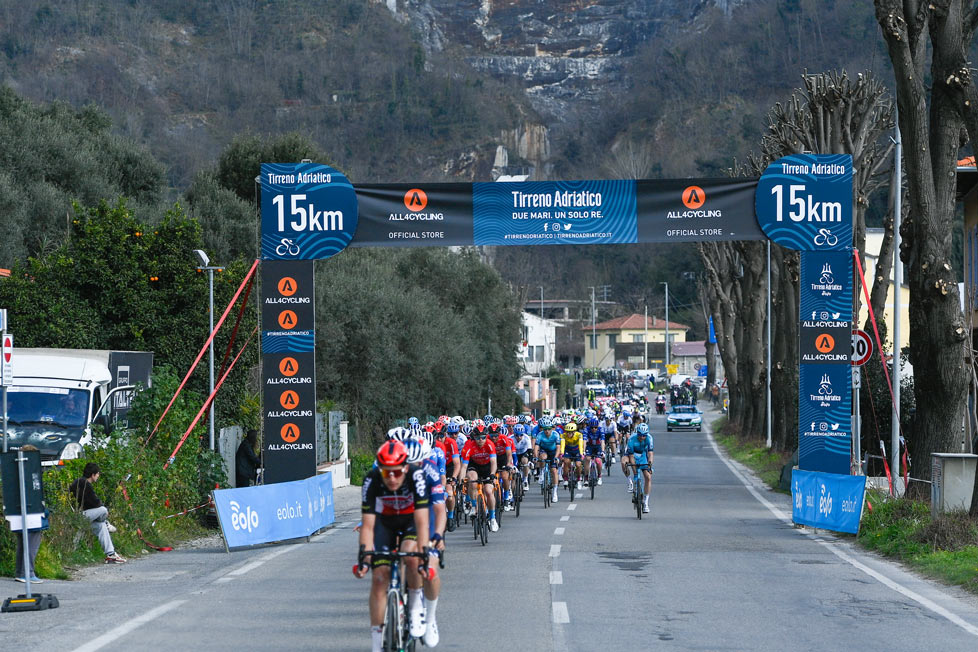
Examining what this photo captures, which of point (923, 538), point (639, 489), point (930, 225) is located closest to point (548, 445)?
point (639, 489)

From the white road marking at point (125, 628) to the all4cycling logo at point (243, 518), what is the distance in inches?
212

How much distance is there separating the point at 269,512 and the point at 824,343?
30.8ft

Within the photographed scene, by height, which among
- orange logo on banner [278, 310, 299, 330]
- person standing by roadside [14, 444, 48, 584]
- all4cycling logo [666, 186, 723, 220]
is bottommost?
person standing by roadside [14, 444, 48, 584]

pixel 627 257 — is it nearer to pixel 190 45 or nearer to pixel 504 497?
pixel 190 45

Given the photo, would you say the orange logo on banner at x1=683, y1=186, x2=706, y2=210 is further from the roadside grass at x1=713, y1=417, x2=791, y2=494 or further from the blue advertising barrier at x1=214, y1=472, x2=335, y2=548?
the roadside grass at x1=713, y1=417, x2=791, y2=494

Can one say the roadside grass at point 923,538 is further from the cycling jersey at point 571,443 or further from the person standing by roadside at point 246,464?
the person standing by roadside at point 246,464

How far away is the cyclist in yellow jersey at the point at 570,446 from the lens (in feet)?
90.0

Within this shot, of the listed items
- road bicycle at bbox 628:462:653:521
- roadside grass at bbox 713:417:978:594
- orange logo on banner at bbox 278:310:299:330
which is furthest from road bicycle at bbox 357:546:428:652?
road bicycle at bbox 628:462:653:521

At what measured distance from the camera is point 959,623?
36.1ft

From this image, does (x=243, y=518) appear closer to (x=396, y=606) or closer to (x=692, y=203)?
(x=692, y=203)

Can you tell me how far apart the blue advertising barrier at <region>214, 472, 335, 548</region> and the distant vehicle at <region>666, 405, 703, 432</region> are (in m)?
54.7

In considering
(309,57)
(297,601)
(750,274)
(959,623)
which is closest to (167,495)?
(297,601)

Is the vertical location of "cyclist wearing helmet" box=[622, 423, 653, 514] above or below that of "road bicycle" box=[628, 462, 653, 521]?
above

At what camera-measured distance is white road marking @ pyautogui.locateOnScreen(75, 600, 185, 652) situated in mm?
9523
